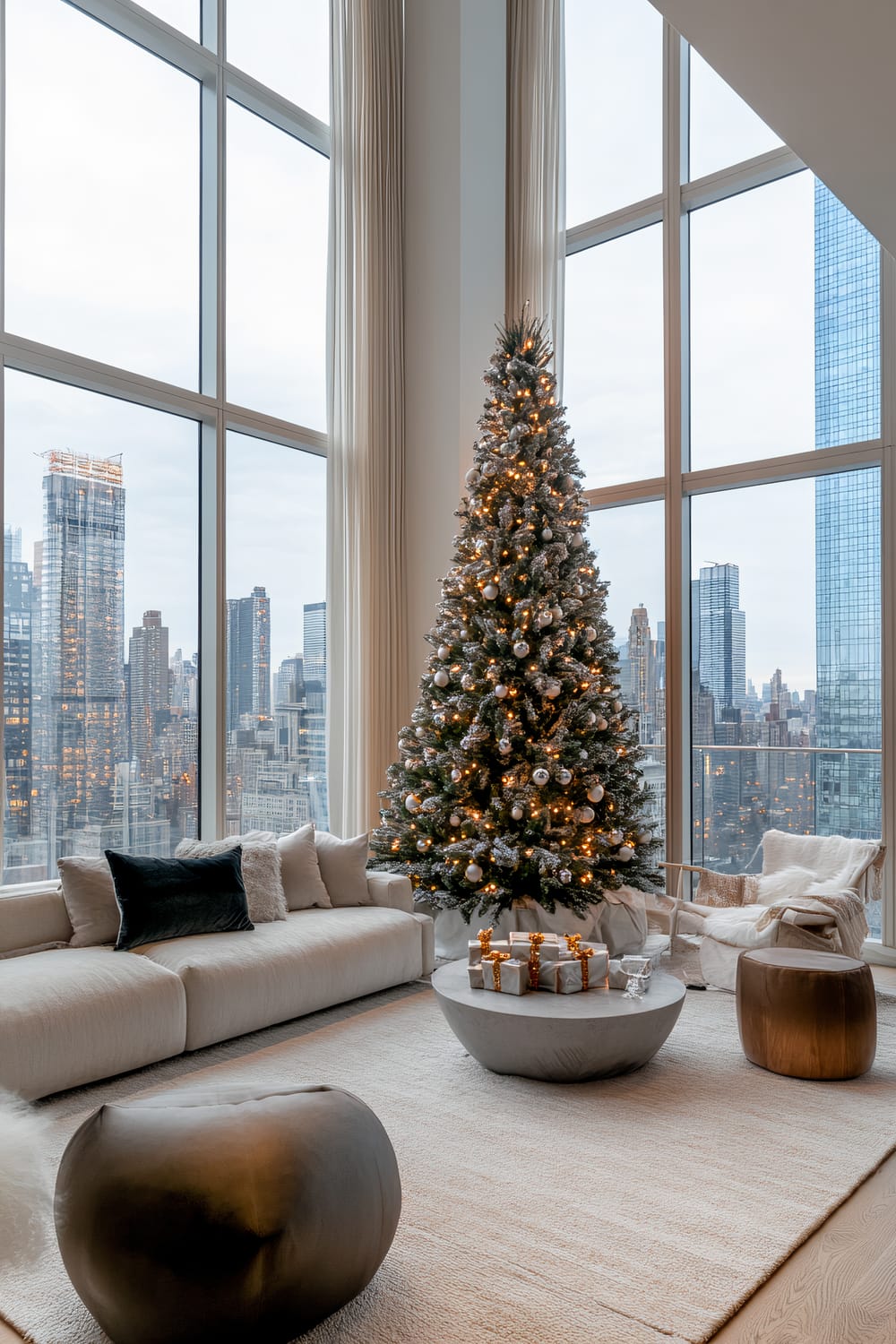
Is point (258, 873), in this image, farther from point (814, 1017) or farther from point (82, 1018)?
point (814, 1017)

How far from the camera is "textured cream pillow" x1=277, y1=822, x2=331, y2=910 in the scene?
4.90 meters

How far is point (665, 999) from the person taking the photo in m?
3.48

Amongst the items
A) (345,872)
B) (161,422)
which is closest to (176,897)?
(345,872)

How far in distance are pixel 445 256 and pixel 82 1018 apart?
556 centimetres

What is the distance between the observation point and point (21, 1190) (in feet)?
5.75

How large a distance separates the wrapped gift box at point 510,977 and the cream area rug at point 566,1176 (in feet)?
1.05

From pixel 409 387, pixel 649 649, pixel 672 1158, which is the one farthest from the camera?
pixel 409 387

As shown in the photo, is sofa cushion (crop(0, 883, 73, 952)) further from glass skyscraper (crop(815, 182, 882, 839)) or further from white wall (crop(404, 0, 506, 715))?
glass skyscraper (crop(815, 182, 882, 839))

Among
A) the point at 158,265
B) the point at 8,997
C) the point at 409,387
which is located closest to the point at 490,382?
the point at 409,387

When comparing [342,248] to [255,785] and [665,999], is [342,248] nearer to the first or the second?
[255,785]

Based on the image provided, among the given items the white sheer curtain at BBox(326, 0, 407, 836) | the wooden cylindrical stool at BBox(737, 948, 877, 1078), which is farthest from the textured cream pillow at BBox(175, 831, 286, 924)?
the wooden cylindrical stool at BBox(737, 948, 877, 1078)

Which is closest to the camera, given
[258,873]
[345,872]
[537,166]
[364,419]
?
[258,873]

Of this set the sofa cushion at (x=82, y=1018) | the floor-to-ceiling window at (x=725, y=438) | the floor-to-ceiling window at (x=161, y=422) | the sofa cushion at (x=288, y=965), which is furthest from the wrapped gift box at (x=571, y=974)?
the floor-to-ceiling window at (x=161, y=422)

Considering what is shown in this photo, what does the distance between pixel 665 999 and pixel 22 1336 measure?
2235mm
